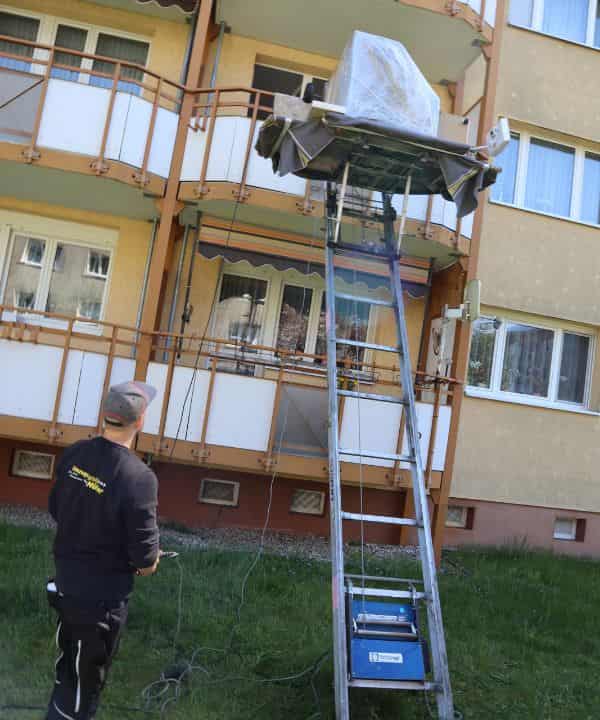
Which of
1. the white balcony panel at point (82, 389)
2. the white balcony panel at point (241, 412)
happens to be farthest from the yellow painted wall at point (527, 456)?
the white balcony panel at point (82, 389)

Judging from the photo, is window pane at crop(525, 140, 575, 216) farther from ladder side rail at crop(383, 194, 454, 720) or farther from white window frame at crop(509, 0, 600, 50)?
ladder side rail at crop(383, 194, 454, 720)

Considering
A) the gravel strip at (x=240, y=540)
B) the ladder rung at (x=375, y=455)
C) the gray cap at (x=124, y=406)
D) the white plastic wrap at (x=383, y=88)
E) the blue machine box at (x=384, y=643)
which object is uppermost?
the white plastic wrap at (x=383, y=88)

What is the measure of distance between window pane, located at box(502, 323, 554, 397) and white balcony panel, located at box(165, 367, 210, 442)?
545cm

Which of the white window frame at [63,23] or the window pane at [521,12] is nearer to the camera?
the white window frame at [63,23]

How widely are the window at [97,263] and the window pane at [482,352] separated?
588 cm

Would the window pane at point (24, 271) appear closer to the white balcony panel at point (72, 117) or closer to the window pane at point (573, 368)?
the white balcony panel at point (72, 117)

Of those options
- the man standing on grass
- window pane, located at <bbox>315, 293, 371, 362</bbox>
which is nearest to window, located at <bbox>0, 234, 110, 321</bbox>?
window pane, located at <bbox>315, 293, 371, 362</bbox>

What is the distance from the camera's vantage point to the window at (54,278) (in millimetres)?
9547

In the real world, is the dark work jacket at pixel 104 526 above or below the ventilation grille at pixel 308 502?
above

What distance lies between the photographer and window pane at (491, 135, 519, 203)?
10711 mm

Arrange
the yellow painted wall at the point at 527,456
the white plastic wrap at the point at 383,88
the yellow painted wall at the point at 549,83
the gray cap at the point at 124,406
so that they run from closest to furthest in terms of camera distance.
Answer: the gray cap at the point at 124,406 < the white plastic wrap at the point at 383,88 < the yellow painted wall at the point at 527,456 < the yellow painted wall at the point at 549,83

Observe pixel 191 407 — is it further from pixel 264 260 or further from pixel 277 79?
Answer: pixel 277 79

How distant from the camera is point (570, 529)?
1066cm

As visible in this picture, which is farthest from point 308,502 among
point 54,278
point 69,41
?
point 69,41
